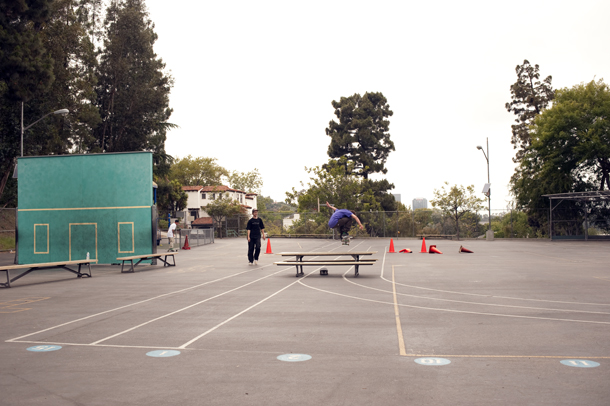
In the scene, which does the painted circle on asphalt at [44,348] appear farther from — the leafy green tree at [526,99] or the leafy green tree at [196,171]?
the leafy green tree at [196,171]

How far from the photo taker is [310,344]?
6.72 meters

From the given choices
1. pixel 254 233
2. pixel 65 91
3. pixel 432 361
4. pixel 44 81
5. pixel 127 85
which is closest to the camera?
pixel 432 361

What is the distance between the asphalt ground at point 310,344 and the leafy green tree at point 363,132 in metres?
52.2

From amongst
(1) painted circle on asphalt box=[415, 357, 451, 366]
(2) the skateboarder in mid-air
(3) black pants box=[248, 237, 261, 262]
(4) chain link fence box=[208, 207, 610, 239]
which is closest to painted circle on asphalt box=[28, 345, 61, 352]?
(1) painted circle on asphalt box=[415, 357, 451, 366]

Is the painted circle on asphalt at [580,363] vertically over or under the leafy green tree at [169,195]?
under

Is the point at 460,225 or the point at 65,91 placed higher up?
the point at 65,91

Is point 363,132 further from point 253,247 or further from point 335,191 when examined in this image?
point 253,247

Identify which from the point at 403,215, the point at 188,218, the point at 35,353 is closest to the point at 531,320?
the point at 35,353

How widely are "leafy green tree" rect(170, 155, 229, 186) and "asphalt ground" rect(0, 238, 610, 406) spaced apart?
94416mm

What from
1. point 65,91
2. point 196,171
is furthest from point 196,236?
point 196,171

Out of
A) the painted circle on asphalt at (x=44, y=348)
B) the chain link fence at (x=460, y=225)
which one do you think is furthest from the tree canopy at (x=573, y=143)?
the painted circle on asphalt at (x=44, y=348)

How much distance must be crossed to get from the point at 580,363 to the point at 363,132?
195ft

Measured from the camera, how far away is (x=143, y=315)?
906cm

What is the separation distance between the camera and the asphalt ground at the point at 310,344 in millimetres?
4777
